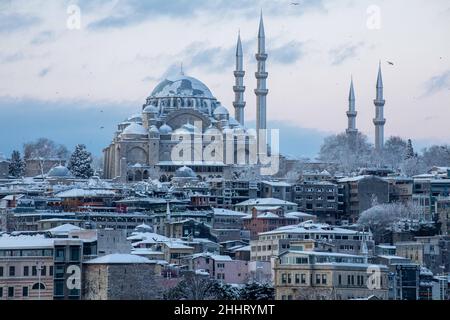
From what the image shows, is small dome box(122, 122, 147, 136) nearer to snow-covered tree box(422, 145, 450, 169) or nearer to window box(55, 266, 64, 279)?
snow-covered tree box(422, 145, 450, 169)

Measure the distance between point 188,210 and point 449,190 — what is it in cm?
791

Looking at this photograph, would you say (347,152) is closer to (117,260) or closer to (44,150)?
(44,150)

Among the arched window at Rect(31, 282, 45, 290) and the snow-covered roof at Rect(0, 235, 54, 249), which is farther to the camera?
the snow-covered roof at Rect(0, 235, 54, 249)

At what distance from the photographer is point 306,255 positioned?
25094mm

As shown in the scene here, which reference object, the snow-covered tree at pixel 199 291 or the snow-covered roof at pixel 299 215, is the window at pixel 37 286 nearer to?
the snow-covered tree at pixel 199 291

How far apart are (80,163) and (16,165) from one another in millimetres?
3684

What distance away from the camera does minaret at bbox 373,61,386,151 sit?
5279 centimetres

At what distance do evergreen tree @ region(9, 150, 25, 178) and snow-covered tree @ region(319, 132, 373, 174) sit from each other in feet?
32.7

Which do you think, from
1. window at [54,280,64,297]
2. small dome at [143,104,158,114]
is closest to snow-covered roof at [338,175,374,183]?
small dome at [143,104,158,114]

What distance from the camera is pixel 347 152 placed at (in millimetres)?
54500

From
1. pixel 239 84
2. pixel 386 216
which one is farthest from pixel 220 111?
pixel 386 216
